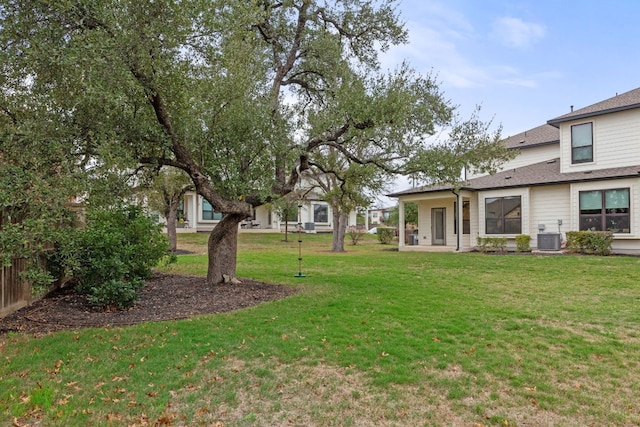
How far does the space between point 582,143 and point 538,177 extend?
6.77 ft

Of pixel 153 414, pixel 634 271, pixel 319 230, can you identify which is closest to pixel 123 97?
pixel 153 414

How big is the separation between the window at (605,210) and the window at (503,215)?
2.45 m

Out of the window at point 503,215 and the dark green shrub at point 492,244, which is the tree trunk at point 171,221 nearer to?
the dark green shrub at point 492,244

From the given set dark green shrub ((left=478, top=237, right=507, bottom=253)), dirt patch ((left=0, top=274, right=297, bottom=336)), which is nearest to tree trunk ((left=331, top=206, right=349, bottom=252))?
dark green shrub ((left=478, top=237, right=507, bottom=253))

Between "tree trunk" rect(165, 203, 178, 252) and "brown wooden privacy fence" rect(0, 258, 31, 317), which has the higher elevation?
"tree trunk" rect(165, 203, 178, 252)

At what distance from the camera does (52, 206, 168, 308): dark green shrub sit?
23.4ft

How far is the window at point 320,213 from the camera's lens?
1385 inches

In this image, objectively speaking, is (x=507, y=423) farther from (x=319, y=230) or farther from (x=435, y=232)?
(x=319, y=230)

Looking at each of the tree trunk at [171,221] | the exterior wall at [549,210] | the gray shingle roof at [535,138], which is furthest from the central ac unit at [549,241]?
the tree trunk at [171,221]

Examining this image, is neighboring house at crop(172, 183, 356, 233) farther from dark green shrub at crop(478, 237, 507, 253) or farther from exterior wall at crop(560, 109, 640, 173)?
exterior wall at crop(560, 109, 640, 173)

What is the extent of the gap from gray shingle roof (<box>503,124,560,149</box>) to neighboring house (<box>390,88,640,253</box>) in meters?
0.05

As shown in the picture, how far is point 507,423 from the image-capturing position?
334cm

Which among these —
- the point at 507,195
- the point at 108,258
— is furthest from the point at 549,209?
the point at 108,258

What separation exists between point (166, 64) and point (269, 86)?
13.0 ft
